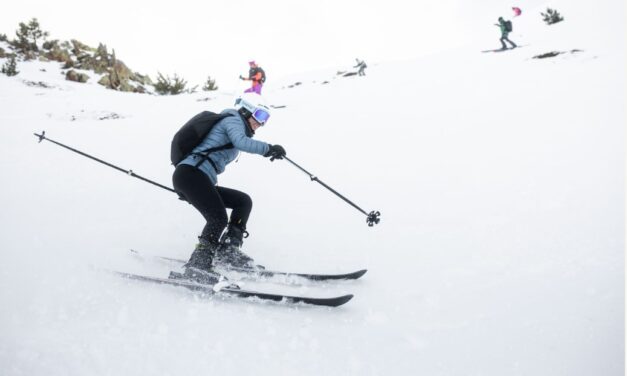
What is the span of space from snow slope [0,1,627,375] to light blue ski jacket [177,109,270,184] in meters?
1.34

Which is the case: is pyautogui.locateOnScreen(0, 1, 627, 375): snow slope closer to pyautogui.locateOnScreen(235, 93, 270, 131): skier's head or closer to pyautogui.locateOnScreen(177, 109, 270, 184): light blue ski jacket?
pyautogui.locateOnScreen(177, 109, 270, 184): light blue ski jacket

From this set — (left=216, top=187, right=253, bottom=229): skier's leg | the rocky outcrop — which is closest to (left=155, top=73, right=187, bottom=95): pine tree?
the rocky outcrop

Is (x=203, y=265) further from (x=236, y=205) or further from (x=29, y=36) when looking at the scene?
(x=29, y=36)

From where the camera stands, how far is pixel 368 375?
252 centimetres

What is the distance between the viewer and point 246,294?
11.2ft

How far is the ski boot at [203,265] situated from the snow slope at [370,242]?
0.23m

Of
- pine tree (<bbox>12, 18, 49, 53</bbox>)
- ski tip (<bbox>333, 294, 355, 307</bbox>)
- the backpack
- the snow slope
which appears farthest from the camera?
pine tree (<bbox>12, 18, 49, 53</bbox>)

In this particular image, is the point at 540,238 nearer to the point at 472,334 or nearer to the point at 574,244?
the point at 574,244

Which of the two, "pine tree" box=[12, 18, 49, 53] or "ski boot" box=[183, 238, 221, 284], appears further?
"pine tree" box=[12, 18, 49, 53]

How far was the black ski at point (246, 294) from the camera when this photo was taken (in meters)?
3.22

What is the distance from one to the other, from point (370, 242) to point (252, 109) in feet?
7.92

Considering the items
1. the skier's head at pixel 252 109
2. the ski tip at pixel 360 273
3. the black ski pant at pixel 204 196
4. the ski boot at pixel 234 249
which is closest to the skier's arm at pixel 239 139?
the skier's head at pixel 252 109

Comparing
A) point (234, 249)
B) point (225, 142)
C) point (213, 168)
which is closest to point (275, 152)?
point (225, 142)

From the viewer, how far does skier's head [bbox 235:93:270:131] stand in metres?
3.99
